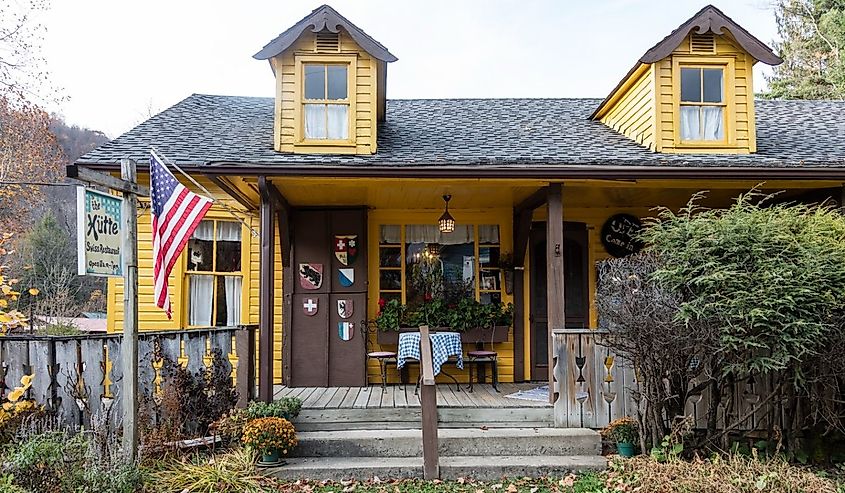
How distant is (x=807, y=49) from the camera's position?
21719 mm

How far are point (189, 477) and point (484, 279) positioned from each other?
4.74 meters

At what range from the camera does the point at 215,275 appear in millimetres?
8094

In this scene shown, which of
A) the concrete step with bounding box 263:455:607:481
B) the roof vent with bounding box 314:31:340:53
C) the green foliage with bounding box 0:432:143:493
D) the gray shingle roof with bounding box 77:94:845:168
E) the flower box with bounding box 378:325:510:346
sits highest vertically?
the roof vent with bounding box 314:31:340:53

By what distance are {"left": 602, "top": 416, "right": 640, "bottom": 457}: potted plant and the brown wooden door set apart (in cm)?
265

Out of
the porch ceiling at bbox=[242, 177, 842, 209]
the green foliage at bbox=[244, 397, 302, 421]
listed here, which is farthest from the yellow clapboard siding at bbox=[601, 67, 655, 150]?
the green foliage at bbox=[244, 397, 302, 421]

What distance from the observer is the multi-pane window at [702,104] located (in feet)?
25.2

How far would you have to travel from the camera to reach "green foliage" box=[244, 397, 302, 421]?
5562 millimetres

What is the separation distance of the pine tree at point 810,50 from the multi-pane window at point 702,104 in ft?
46.9

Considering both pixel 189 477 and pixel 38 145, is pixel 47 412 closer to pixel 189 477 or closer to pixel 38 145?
pixel 189 477

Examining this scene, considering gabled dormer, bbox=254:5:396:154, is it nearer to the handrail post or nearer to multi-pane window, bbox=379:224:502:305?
multi-pane window, bbox=379:224:502:305

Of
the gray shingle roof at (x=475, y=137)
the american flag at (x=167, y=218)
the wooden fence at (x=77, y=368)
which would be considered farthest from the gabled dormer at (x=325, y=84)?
the wooden fence at (x=77, y=368)

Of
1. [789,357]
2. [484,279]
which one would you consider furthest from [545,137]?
[789,357]

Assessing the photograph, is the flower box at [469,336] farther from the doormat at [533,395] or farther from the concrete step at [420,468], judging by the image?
the concrete step at [420,468]

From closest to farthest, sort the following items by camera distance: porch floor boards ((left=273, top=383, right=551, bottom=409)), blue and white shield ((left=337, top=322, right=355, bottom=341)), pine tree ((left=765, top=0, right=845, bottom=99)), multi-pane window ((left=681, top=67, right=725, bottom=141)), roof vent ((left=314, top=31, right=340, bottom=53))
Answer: porch floor boards ((left=273, top=383, right=551, bottom=409))
roof vent ((left=314, top=31, right=340, bottom=53))
multi-pane window ((left=681, top=67, right=725, bottom=141))
blue and white shield ((left=337, top=322, right=355, bottom=341))
pine tree ((left=765, top=0, right=845, bottom=99))
